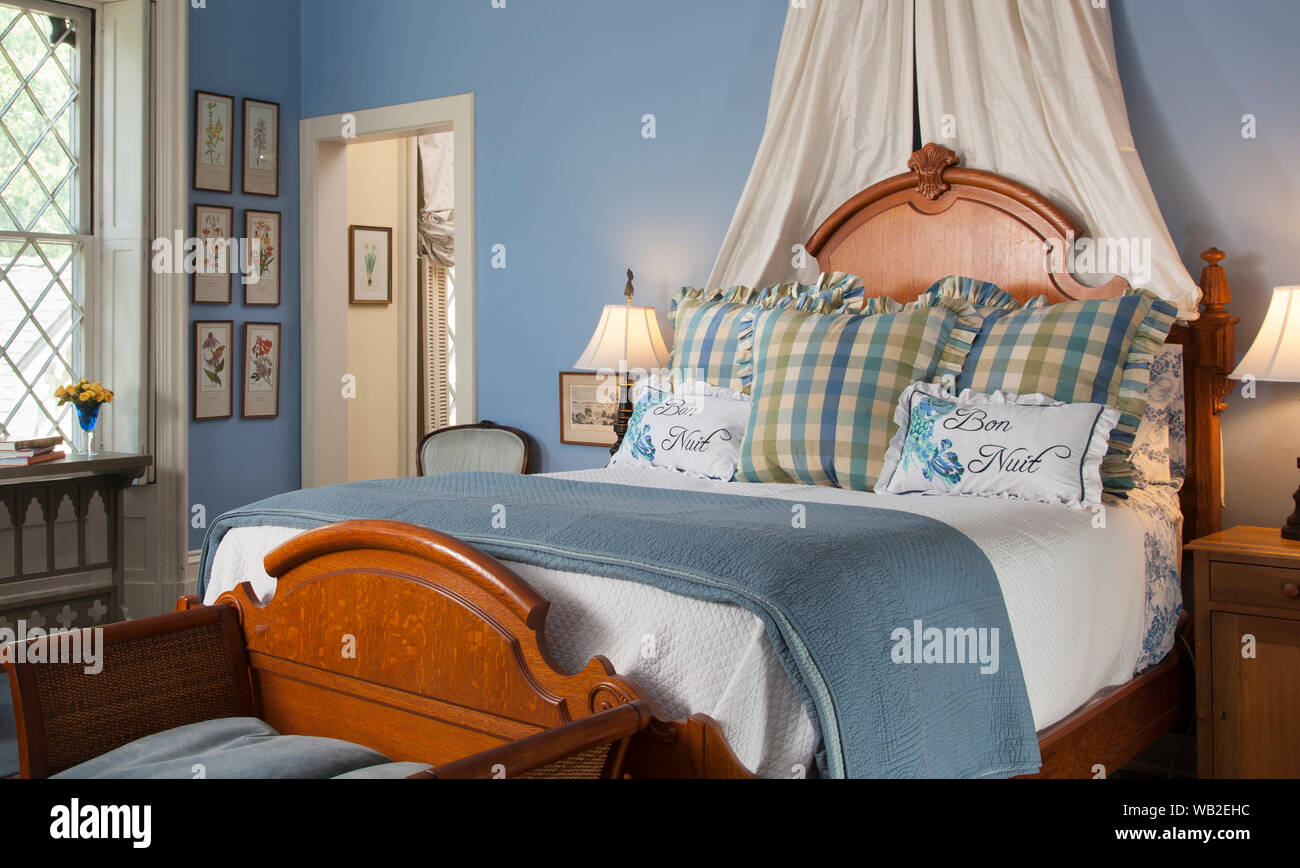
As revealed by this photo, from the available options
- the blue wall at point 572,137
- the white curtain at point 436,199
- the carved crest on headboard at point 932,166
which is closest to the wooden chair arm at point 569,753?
the carved crest on headboard at point 932,166

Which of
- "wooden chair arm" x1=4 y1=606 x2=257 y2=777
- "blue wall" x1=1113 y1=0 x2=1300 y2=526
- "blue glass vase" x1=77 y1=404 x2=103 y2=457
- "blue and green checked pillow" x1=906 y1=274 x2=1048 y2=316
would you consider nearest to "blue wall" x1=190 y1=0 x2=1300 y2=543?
"blue wall" x1=1113 y1=0 x2=1300 y2=526

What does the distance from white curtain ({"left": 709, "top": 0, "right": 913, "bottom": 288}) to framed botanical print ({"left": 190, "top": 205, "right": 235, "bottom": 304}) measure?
2.42m

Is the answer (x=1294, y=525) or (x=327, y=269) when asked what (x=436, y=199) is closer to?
(x=327, y=269)

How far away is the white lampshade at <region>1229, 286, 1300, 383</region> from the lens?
8.83 ft

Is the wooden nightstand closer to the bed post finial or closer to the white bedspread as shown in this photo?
the white bedspread

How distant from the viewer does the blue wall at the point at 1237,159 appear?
9.61 feet

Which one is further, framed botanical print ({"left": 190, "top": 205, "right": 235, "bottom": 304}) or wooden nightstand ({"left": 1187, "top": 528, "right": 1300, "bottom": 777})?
framed botanical print ({"left": 190, "top": 205, "right": 235, "bottom": 304})

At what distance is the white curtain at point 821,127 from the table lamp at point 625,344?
37 centimetres

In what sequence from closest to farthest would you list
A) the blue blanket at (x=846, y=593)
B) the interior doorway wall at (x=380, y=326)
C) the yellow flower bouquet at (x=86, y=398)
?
the blue blanket at (x=846, y=593)
the yellow flower bouquet at (x=86, y=398)
the interior doorway wall at (x=380, y=326)

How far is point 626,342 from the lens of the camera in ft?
13.0

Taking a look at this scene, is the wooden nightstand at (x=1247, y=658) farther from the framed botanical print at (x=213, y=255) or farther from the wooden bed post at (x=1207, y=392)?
the framed botanical print at (x=213, y=255)

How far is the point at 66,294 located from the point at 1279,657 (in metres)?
4.40

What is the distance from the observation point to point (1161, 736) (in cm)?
298

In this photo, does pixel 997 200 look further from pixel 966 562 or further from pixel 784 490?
pixel 966 562
